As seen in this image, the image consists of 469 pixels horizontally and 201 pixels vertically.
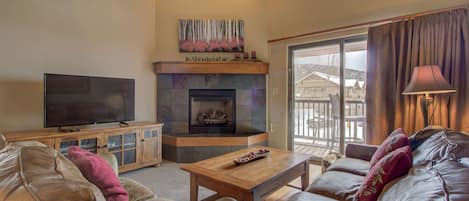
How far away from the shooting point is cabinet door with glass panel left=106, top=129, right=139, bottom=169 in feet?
11.0

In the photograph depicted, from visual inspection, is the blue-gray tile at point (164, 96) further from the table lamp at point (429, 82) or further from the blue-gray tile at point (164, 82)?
the table lamp at point (429, 82)

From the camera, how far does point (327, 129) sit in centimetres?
412

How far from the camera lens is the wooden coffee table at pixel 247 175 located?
1.96 metres

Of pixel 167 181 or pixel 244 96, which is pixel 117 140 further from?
pixel 244 96

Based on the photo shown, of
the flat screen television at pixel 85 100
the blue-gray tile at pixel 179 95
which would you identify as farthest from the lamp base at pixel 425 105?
the flat screen television at pixel 85 100

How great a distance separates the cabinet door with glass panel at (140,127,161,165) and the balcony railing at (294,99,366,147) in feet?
7.42

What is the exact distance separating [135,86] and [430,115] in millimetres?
4046

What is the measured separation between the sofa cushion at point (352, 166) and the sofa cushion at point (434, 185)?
34.3 inches

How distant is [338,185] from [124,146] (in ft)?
8.92

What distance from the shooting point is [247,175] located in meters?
2.12

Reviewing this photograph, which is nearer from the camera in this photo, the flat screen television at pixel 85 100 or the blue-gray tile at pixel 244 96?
the flat screen television at pixel 85 100

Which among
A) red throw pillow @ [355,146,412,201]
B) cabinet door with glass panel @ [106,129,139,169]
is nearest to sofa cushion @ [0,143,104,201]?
red throw pillow @ [355,146,412,201]

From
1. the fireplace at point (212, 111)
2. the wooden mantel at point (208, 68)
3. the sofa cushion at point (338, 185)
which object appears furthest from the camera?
the fireplace at point (212, 111)

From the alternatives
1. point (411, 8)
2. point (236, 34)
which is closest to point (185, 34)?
point (236, 34)
